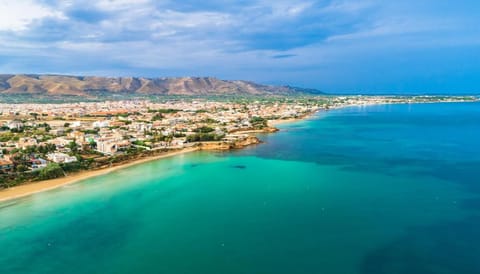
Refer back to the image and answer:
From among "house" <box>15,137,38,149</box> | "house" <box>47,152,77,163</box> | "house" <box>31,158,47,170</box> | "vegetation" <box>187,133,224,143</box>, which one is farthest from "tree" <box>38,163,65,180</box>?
"vegetation" <box>187,133,224,143</box>

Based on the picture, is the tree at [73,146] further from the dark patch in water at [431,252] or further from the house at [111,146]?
the dark patch in water at [431,252]

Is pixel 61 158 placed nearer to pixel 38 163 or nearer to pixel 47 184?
pixel 38 163

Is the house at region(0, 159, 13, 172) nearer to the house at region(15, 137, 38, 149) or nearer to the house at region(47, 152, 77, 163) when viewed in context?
the house at region(47, 152, 77, 163)

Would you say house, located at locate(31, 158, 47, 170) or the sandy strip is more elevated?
house, located at locate(31, 158, 47, 170)

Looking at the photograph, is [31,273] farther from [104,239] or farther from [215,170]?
[215,170]

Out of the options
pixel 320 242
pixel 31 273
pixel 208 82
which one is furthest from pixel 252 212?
pixel 208 82

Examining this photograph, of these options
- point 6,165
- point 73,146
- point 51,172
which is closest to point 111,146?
point 73,146

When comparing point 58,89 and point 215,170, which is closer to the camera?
point 215,170
